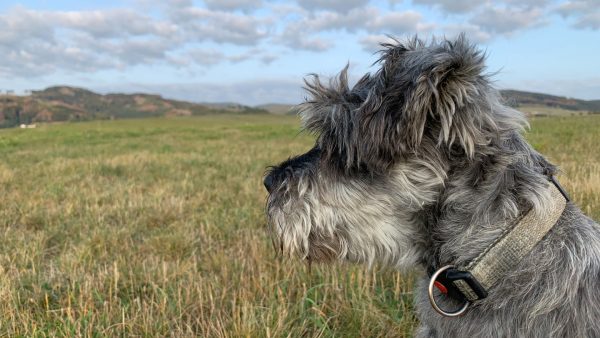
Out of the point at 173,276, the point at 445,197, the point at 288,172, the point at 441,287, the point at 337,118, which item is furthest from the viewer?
the point at 173,276

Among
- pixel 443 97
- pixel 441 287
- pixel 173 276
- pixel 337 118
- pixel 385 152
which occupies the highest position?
pixel 443 97

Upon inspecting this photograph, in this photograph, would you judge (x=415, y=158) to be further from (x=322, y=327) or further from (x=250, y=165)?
(x=250, y=165)

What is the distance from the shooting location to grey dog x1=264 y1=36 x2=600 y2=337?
7.97 feet

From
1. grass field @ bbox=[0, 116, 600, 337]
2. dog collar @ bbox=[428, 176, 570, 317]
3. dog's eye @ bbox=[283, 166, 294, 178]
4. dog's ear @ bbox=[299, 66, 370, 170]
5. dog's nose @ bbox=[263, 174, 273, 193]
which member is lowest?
grass field @ bbox=[0, 116, 600, 337]

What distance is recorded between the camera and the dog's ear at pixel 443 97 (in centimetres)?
240

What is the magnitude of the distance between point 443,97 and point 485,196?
1.97 feet

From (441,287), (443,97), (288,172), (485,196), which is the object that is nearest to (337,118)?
(288,172)

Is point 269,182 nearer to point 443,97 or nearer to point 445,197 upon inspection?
point 445,197

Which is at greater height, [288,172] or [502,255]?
[288,172]

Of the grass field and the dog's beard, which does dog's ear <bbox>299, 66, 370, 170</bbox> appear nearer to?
the dog's beard

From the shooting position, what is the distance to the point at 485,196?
2582 mm

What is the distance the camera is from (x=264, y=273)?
202 inches

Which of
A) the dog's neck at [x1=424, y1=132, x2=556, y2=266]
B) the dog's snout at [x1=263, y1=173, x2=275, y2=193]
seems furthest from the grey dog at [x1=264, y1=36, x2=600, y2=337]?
the dog's snout at [x1=263, y1=173, x2=275, y2=193]

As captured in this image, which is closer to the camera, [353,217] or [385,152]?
[385,152]
